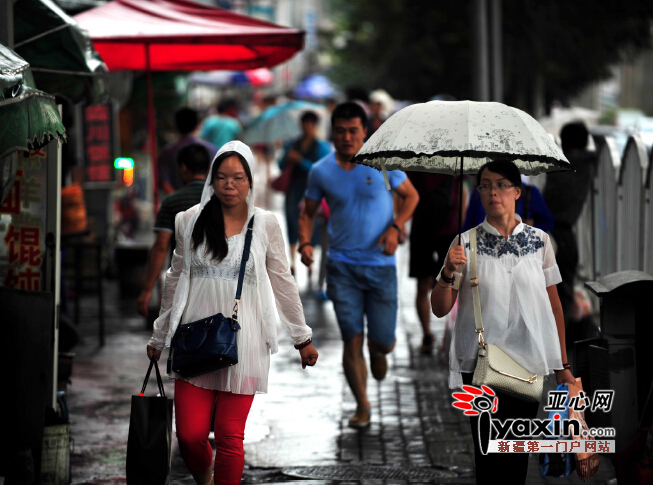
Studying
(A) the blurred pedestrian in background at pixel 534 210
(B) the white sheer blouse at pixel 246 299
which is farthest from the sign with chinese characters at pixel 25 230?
(A) the blurred pedestrian in background at pixel 534 210

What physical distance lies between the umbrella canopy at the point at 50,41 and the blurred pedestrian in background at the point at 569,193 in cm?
380

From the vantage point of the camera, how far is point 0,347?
5.38 metres

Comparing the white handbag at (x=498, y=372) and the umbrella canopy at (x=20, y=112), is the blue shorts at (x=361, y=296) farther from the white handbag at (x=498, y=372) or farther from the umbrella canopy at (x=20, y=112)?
the umbrella canopy at (x=20, y=112)

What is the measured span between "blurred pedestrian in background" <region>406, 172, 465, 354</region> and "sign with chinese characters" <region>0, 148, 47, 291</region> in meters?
3.52

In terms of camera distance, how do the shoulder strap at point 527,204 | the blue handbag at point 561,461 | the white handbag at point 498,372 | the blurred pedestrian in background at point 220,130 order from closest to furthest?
the white handbag at point 498,372 < the blue handbag at point 561,461 < the shoulder strap at point 527,204 < the blurred pedestrian in background at point 220,130

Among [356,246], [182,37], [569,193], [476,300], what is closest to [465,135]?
[476,300]

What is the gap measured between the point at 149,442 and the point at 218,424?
350 mm

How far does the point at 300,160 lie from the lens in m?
12.7

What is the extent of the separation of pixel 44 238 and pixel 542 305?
287 cm

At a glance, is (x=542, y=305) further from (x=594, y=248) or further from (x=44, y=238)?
(x=594, y=248)

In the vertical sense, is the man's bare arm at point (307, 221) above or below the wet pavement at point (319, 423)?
above

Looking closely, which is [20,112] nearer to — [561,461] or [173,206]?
[173,206]

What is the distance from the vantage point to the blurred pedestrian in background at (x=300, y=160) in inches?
493

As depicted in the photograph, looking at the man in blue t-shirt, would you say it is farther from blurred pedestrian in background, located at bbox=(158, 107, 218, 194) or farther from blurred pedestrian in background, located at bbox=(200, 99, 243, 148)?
blurred pedestrian in background, located at bbox=(200, 99, 243, 148)
